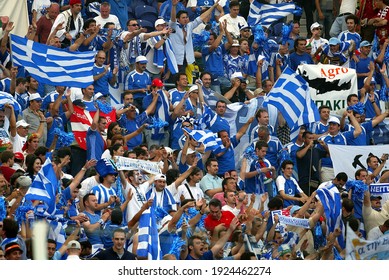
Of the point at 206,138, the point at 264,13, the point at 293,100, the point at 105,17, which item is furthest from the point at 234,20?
the point at 206,138

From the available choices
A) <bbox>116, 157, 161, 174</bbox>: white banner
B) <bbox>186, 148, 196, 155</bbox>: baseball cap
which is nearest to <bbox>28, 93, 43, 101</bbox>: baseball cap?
<bbox>186, 148, 196, 155</bbox>: baseball cap

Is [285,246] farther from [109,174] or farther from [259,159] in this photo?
[259,159]

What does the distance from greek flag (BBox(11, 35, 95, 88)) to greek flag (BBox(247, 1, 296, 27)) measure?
465 cm

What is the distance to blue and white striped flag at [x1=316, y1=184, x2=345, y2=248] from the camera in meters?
→ 21.0

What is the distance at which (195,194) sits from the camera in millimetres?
22250

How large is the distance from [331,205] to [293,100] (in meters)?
3.96

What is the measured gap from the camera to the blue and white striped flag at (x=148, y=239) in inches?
739

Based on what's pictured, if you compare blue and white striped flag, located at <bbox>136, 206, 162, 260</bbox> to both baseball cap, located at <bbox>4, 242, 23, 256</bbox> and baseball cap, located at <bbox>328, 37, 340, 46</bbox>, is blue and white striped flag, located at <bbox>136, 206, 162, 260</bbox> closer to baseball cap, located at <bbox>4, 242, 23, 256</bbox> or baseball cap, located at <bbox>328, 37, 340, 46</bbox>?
baseball cap, located at <bbox>4, 242, 23, 256</bbox>

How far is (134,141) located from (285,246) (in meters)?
4.74

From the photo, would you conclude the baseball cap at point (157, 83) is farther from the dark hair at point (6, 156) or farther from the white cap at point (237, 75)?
the dark hair at point (6, 156)

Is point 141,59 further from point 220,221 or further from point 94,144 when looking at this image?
point 220,221

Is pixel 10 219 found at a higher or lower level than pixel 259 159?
higher

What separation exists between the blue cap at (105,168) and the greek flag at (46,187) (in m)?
1.07
